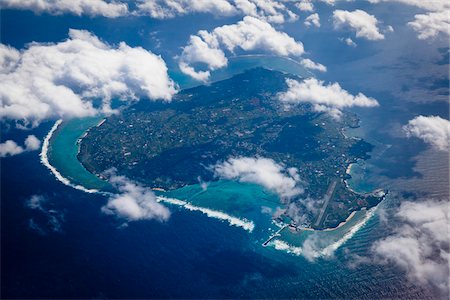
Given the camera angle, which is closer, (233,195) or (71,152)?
(233,195)

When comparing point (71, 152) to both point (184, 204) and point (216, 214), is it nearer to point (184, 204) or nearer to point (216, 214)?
point (184, 204)

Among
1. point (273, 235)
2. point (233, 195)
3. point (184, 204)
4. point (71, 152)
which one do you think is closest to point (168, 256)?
point (184, 204)

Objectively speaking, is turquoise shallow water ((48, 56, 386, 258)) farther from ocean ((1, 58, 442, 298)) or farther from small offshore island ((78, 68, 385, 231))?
small offshore island ((78, 68, 385, 231))

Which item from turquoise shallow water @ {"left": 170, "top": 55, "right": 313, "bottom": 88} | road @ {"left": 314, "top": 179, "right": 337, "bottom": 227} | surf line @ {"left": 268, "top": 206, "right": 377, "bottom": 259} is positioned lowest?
surf line @ {"left": 268, "top": 206, "right": 377, "bottom": 259}

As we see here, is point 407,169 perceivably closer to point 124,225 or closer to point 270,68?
point 124,225

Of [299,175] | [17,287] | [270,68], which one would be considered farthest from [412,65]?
[17,287]

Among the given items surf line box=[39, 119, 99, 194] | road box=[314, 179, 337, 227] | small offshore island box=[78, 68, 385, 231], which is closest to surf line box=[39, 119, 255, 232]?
surf line box=[39, 119, 99, 194]

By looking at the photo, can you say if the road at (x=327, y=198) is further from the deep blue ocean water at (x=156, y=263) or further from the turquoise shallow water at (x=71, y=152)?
the turquoise shallow water at (x=71, y=152)

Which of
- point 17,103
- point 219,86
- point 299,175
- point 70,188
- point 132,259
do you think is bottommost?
point 132,259
